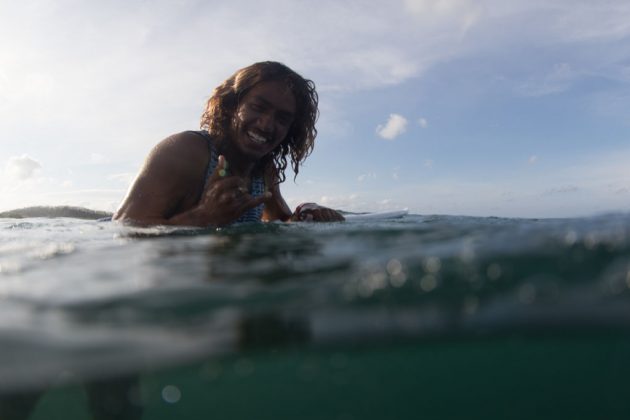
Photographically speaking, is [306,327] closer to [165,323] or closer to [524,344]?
[165,323]

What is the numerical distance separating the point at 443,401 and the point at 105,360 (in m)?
17.4

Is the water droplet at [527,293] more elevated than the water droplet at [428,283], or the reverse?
the water droplet at [428,283]

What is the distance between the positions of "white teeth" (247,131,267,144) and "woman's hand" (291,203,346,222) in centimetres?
137

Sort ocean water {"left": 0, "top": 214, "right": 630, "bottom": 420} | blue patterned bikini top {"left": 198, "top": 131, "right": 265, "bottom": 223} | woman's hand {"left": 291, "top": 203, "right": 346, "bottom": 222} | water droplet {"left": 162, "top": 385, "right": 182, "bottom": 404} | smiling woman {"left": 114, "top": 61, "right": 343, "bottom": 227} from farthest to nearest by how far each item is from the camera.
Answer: woman's hand {"left": 291, "top": 203, "right": 346, "bottom": 222} → blue patterned bikini top {"left": 198, "top": 131, "right": 265, "bottom": 223} → water droplet {"left": 162, "top": 385, "right": 182, "bottom": 404} → smiling woman {"left": 114, "top": 61, "right": 343, "bottom": 227} → ocean water {"left": 0, "top": 214, "right": 630, "bottom": 420}

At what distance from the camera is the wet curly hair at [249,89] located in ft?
18.2

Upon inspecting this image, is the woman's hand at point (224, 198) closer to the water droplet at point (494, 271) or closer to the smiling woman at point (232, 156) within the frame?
the smiling woman at point (232, 156)

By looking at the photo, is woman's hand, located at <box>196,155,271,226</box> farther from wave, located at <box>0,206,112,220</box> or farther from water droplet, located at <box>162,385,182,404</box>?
wave, located at <box>0,206,112,220</box>

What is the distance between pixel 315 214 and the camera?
6.30 m

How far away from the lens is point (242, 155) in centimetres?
583

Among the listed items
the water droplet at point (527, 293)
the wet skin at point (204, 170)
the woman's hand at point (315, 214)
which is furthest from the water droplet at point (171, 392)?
the water droplet at point (527, 293)

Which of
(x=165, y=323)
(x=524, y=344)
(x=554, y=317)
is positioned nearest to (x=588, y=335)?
(x=524, y=344)

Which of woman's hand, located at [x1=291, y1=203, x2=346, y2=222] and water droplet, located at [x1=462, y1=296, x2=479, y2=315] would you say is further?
woman's hand, located at [x1=291, y1=203, x2=346, y2=222]

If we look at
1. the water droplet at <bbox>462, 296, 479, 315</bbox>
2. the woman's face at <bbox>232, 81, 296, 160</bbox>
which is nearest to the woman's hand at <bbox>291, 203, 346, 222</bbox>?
the woman's face at <bbox>232, 81, 296, 160</bbox>

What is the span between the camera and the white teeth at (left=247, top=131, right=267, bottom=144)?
546 cm
